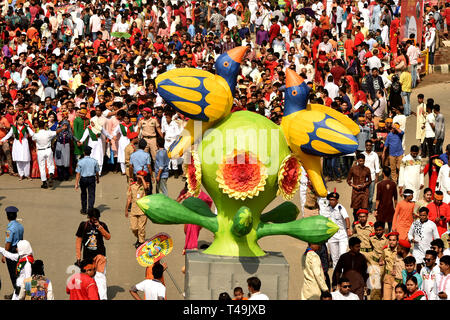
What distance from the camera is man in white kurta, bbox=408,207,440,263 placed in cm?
1404

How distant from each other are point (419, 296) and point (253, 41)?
18190mm

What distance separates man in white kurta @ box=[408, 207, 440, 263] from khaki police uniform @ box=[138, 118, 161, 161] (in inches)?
246

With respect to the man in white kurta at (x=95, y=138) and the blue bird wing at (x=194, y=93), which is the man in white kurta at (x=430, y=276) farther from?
the man in white kurta at (x=95, y=138)

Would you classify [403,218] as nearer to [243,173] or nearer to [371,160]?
[371,160]

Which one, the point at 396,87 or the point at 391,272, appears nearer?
the point at 391,272

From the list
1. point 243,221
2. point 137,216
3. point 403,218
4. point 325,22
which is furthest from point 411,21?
point 243,221

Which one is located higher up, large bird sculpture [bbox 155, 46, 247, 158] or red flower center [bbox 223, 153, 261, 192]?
large bird sculpture [bbox 155, 46, 247, 158]

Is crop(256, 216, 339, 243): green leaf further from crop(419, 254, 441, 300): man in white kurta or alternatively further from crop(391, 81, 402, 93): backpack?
crop(391, 81, 402, 93): backpack

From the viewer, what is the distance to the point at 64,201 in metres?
18.3

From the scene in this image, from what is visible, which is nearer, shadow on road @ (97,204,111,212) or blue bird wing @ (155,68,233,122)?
blue bird wing @ (155,68,233,122)

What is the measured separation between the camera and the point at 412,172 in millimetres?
17016

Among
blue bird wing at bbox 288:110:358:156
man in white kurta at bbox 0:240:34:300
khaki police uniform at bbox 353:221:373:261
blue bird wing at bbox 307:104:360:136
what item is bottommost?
man in white kurta at bbox 0:240:34:300

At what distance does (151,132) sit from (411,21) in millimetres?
10850

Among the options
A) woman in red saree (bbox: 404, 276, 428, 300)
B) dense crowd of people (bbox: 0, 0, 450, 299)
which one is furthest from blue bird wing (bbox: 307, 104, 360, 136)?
dense crowd of people (bbox: 0, 0, 450, 299)
